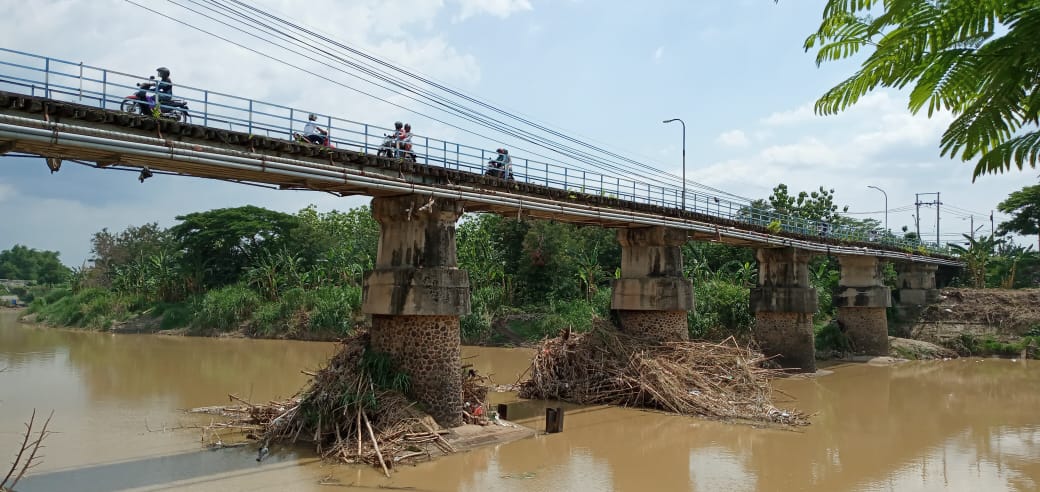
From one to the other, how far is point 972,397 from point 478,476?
761 inches

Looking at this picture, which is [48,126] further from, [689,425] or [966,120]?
[689,425]

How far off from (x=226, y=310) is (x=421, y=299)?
3390 centimetres

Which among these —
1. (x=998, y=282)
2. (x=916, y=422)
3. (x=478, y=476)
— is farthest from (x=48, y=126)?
(x=998, y=282)

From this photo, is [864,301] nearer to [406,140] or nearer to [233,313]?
[406,140]

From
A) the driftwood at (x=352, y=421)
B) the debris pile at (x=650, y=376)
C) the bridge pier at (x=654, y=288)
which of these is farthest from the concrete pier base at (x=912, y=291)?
the driftwood at (x=352, y=421)

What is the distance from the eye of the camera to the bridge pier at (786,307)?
28547mm

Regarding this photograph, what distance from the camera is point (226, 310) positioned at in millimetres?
44875

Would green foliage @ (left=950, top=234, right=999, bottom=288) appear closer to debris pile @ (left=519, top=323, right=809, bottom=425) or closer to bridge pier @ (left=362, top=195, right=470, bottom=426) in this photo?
debris pile @ (left=519, top=323, right=809, bottom=425)

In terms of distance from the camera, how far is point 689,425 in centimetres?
1792

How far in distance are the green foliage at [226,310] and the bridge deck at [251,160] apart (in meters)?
30.7

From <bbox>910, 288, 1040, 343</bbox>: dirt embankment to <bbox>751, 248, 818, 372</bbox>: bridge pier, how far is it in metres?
13.6

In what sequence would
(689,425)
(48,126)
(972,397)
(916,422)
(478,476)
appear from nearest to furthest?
(48,126), (478,476), (689,425), (916,422), (972,397)

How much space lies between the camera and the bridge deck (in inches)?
418

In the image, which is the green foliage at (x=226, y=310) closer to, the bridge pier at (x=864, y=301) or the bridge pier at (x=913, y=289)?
the bridge pier at (x=864, y=301)
